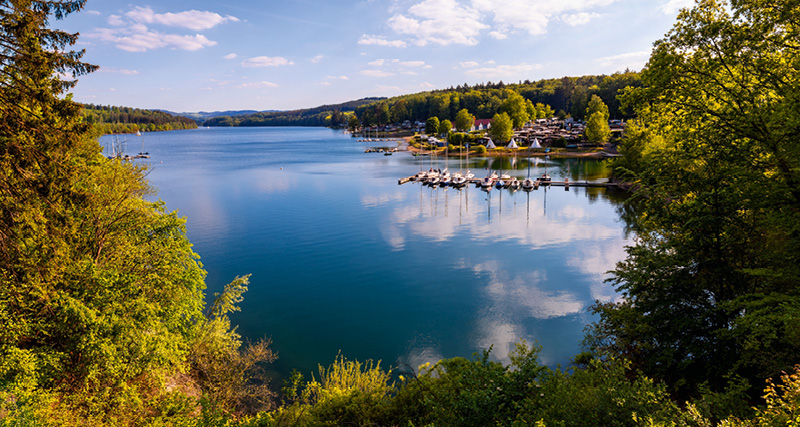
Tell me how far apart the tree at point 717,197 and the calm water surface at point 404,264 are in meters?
8.70

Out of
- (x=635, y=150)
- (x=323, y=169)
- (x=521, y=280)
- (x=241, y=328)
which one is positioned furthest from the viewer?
(x=323, y=169)

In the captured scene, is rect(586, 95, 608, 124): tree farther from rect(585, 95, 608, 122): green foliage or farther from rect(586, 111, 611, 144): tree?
rect(586, 111, 611, 144): tree

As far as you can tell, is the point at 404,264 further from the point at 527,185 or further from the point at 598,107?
the point at 598,107

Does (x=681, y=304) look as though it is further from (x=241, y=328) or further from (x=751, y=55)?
(x=241, y=328)

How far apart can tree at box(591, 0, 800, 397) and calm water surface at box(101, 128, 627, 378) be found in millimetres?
8704

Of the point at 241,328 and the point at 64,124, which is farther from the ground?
the point at 64,124

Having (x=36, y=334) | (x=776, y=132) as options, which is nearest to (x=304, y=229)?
(x=36, y=334)

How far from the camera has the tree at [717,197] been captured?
13.6m

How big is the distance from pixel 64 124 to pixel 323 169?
8733 centimetres

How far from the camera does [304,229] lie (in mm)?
49531

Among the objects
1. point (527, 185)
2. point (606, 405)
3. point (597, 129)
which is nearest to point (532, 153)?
point (597, 129)

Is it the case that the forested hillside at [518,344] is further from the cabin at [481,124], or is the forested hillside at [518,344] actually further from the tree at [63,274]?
the cabin at [481,124]

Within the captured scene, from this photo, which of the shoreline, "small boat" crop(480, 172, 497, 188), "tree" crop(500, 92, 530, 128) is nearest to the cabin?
"tree" crop(500, 92, 530, 128)

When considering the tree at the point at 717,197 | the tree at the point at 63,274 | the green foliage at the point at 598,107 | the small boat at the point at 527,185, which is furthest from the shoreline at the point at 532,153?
the tree at the point at 63,274
